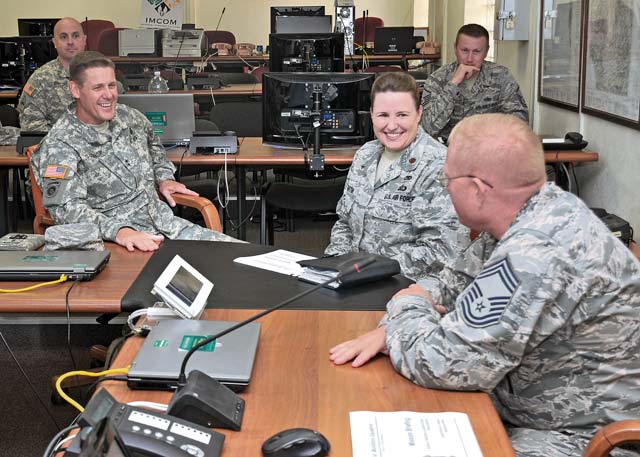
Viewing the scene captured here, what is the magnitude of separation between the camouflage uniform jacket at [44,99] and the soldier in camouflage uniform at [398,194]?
2.89 m

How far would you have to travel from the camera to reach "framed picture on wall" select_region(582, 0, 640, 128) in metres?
3.77

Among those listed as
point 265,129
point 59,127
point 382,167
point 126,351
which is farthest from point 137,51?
point 126,351

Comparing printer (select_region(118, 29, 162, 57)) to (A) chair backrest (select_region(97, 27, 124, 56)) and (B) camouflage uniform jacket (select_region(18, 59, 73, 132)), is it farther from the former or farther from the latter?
(B) camouflage uniform jacket (select_region(18, 59, 73, 132))

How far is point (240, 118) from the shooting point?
557 centimetres

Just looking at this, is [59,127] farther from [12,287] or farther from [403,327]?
[403,327]

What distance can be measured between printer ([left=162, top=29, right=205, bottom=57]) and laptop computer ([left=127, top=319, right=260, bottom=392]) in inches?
266

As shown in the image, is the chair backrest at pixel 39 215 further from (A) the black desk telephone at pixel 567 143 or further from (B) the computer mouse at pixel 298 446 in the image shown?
(A) the black desk telephone at pixel 567 143

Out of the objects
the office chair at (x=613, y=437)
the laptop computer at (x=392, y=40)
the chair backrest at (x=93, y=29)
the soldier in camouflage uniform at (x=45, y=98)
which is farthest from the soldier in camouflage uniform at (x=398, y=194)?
the chair backrest at (x=93, y=29)

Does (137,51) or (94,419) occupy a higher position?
(137,51)

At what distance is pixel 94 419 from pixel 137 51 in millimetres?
7689

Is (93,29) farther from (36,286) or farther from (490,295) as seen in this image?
(490,295)

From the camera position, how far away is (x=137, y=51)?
8445 millimetres

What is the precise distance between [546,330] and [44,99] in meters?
4.38

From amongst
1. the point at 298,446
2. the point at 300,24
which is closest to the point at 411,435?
the point at 298,446
